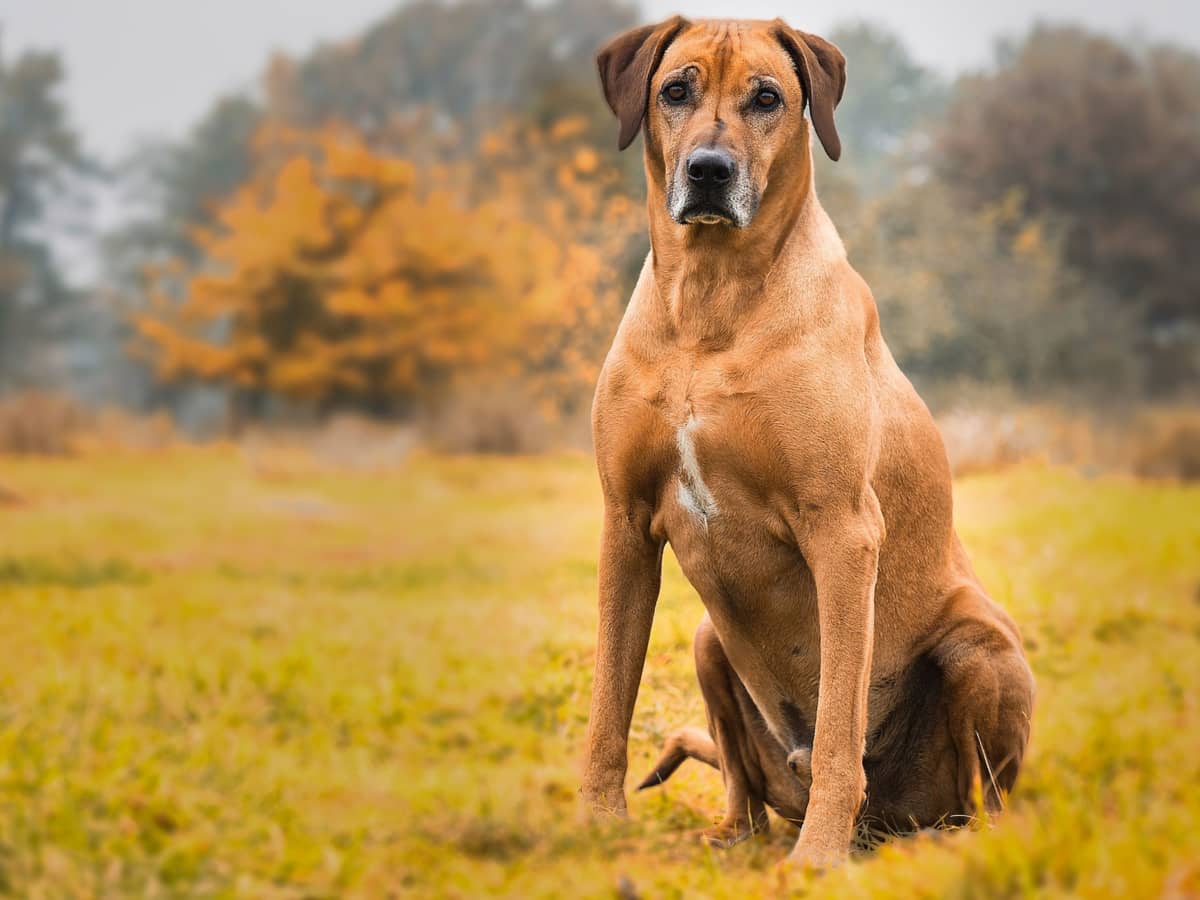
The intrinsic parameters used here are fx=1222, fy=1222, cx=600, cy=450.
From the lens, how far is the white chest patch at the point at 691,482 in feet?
10.6

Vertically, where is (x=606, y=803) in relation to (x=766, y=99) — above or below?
below

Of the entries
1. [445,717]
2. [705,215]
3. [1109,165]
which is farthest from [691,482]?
[1109,165]

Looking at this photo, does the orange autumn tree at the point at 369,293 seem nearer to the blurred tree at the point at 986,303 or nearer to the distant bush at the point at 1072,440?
the blurred tree at the point at 986,303

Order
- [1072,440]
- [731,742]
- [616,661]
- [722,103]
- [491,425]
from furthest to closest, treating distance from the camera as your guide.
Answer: [1072,440]
[491,425]
[731,742]
[616,661]
[722,103]

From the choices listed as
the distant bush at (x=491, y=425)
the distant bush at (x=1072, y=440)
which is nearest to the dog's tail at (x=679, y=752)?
the distant bush at (x=1072, y=440)

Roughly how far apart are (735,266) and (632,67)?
652 millimetres

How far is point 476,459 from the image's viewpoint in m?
16.4

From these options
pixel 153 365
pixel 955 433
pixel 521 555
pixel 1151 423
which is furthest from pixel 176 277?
pixel 1151 423

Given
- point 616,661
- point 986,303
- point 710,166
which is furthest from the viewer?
point 986,303

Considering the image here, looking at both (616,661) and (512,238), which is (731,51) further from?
(512,238)

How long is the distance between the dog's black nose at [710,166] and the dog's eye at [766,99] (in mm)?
229

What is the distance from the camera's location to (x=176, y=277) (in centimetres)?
1895

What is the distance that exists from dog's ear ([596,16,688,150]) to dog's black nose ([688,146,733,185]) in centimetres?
29

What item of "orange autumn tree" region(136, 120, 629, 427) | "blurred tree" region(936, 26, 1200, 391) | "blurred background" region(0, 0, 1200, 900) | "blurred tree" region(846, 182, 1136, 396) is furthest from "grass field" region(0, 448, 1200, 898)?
"blurred tree" region(936, 26, 1200, 391)
